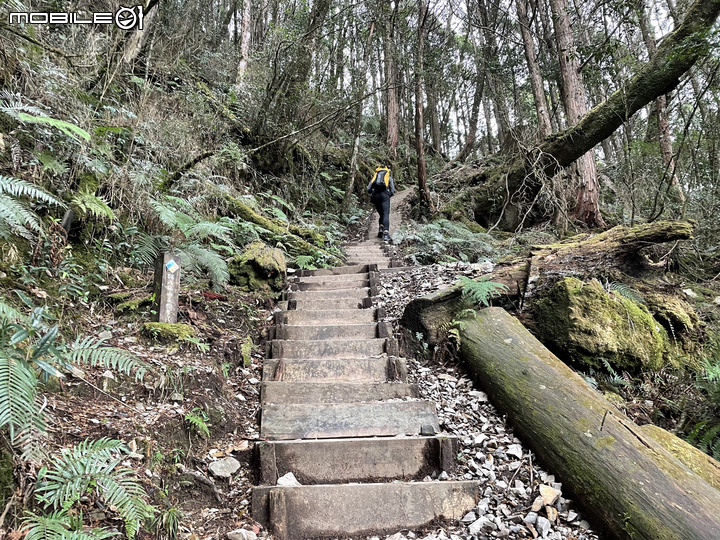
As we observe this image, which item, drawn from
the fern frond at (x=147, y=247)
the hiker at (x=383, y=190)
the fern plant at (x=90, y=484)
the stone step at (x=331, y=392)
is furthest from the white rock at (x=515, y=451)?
the hiker at (x=383, y=190)

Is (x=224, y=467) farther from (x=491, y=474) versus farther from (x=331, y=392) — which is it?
(x=491, y=474)

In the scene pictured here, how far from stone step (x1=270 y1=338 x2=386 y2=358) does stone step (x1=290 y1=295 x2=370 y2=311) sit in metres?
1.03

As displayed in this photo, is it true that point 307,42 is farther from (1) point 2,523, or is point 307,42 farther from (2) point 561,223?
(1) point 2,523

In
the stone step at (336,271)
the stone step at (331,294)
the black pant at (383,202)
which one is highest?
the black pant at (383,202)

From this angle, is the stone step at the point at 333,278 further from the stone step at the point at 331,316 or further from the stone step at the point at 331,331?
the stone step at the point at 331,331

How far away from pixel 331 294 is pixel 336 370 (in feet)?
6.06

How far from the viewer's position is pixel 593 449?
8.75 feet

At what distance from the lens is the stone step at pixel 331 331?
4.67 metres

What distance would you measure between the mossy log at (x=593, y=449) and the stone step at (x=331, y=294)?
87.2 inches

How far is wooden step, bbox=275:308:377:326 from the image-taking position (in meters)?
5.05

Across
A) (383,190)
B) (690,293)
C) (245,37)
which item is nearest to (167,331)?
(690,293)

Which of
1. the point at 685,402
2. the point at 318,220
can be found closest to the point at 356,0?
the point at 318,220

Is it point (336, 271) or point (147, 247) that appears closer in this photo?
point (147, 247)

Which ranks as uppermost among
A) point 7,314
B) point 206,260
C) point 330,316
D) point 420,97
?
point 420,97
